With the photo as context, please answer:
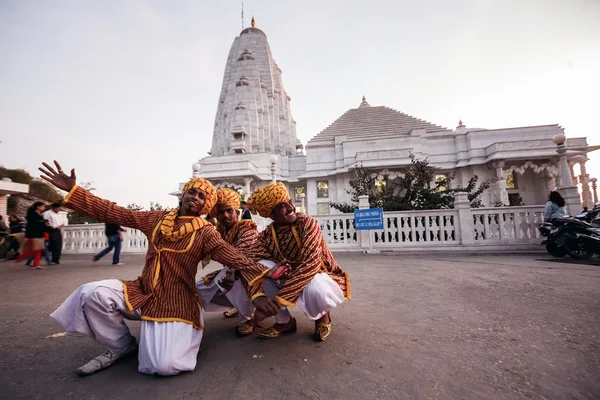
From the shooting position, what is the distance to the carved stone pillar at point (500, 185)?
18.1 metres

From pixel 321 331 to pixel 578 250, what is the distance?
6636 millimetres

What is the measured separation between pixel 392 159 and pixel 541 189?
1182 centimetres

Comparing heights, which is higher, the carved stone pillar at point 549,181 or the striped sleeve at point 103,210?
the carved stone pillar at point 549,181

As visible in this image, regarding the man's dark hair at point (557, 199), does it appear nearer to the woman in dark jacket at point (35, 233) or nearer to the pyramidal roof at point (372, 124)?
the woman in dark jacket at point (35, 233)

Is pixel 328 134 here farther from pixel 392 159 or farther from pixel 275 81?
pixel 275 81

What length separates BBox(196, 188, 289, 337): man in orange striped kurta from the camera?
2.15 meters

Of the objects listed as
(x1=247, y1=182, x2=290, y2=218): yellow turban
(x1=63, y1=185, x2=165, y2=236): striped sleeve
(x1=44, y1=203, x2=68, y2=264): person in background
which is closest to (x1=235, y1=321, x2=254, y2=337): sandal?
(x1=247, y1=182, x2=290, y2=218): yellow turban

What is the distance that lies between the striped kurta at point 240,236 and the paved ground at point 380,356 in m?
0.49

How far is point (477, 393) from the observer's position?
130cm

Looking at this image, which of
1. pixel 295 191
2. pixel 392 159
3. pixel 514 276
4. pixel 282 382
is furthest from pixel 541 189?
pixel 282 382

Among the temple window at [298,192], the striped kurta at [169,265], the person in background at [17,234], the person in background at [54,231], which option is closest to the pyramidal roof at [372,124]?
the temple window at [298,192]

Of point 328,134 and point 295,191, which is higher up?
point 328,134

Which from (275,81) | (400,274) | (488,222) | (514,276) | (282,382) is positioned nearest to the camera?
(282,382)

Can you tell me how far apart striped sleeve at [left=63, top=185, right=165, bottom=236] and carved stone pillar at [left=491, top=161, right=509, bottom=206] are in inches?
853
